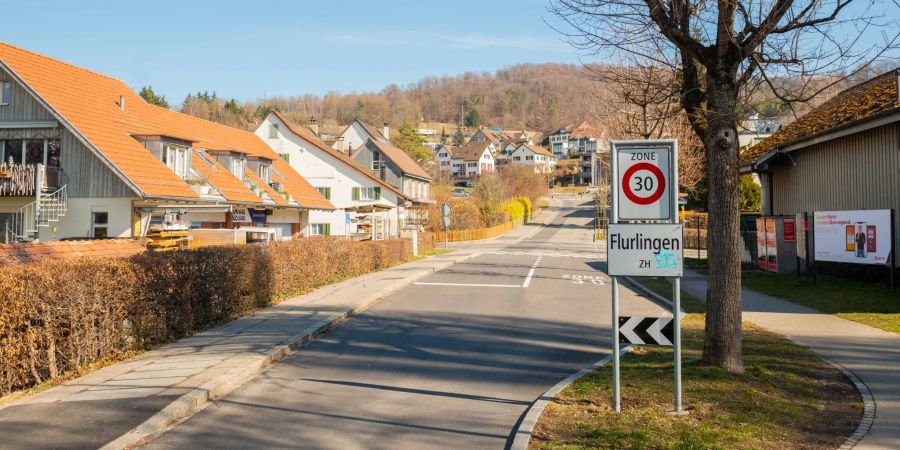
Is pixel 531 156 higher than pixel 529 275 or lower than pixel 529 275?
higher

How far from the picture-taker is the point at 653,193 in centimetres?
759

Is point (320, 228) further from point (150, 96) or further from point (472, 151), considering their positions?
point (472, 151)

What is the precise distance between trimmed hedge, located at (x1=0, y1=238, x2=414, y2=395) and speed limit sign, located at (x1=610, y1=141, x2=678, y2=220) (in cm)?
663

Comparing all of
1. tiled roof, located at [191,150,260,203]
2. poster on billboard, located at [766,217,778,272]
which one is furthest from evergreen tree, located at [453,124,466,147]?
poster on billboard, located at [766,217,778,272]

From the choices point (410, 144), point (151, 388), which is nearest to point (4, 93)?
point (151, 388)

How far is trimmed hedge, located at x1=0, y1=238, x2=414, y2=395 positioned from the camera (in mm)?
8055

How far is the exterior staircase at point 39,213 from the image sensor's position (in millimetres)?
26188

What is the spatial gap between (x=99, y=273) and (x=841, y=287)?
60.7 feet

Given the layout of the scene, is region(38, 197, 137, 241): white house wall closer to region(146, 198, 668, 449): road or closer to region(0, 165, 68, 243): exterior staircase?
region(0, 165, 68, 243): exterior staircase

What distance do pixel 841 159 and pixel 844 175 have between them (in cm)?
53

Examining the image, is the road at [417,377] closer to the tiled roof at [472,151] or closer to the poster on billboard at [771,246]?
the poster on billboard at [771,246]

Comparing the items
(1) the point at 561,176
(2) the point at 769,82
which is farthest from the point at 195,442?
(1) the point at 561,176

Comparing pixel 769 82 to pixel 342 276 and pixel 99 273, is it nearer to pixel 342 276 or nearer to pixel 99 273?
pixel 99 273

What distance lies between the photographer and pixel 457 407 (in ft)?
25.9
